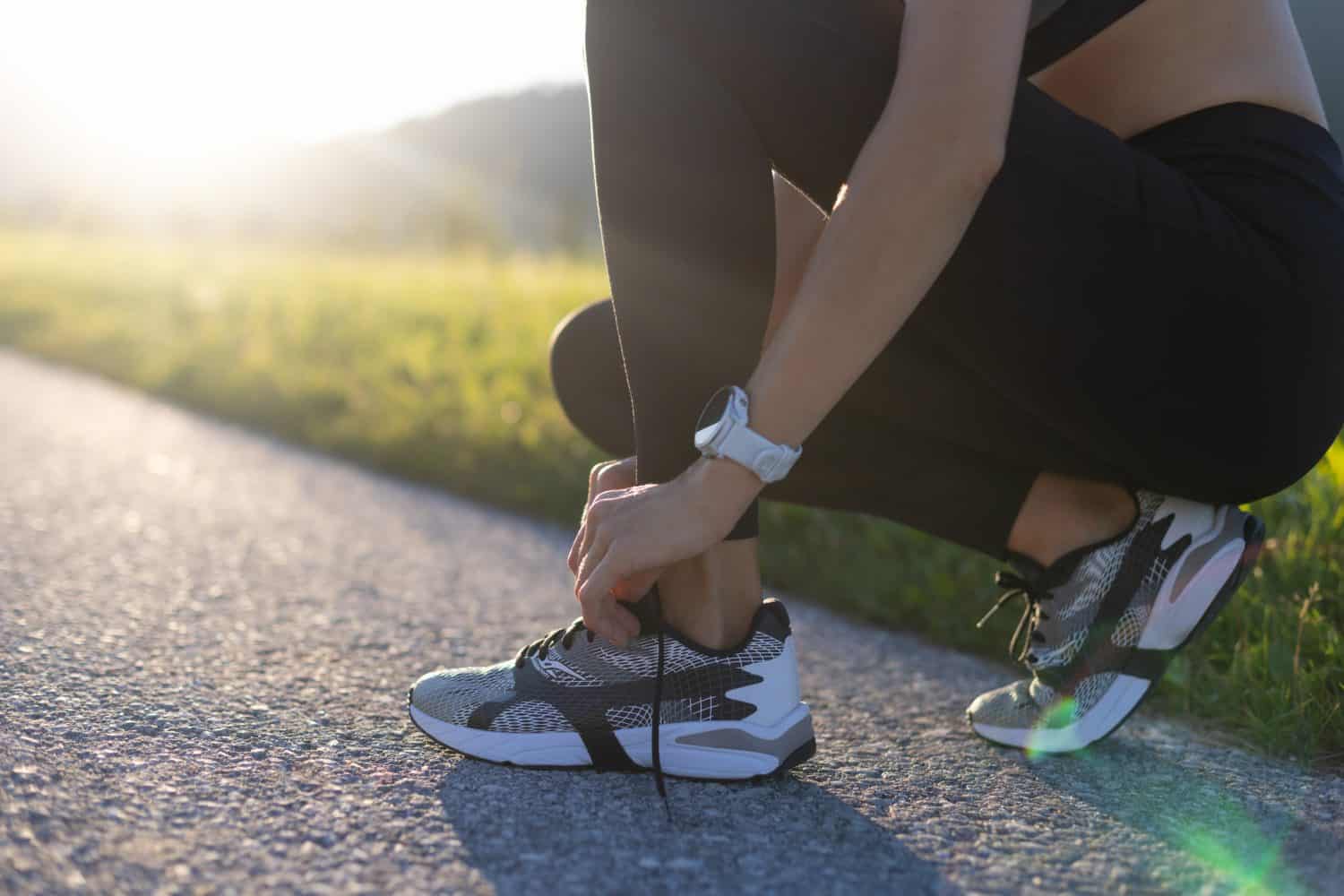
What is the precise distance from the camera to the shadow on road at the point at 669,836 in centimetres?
111

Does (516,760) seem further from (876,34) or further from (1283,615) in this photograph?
(1283,615)

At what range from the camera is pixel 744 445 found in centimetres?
117

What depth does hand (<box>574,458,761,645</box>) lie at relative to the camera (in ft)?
3.89

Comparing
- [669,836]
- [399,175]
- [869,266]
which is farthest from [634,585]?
[399,175]

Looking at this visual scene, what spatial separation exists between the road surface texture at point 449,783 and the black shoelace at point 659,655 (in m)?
0.03

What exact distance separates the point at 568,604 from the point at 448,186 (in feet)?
248

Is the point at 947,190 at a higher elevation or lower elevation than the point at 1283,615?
higher

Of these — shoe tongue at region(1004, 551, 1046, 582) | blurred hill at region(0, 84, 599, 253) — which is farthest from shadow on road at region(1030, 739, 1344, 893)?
blurred hill at region(0, 84, 599, 253)

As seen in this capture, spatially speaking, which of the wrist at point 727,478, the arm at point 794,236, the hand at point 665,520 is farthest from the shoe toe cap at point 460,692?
the arm at point 794,236

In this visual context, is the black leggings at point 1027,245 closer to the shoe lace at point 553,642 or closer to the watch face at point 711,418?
the watch face at point 711,418

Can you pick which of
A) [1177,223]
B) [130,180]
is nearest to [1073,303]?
[1177,223]

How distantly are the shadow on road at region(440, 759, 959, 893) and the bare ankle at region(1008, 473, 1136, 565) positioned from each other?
19.3 inches

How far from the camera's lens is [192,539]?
9.11 feet

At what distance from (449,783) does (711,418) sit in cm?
55
